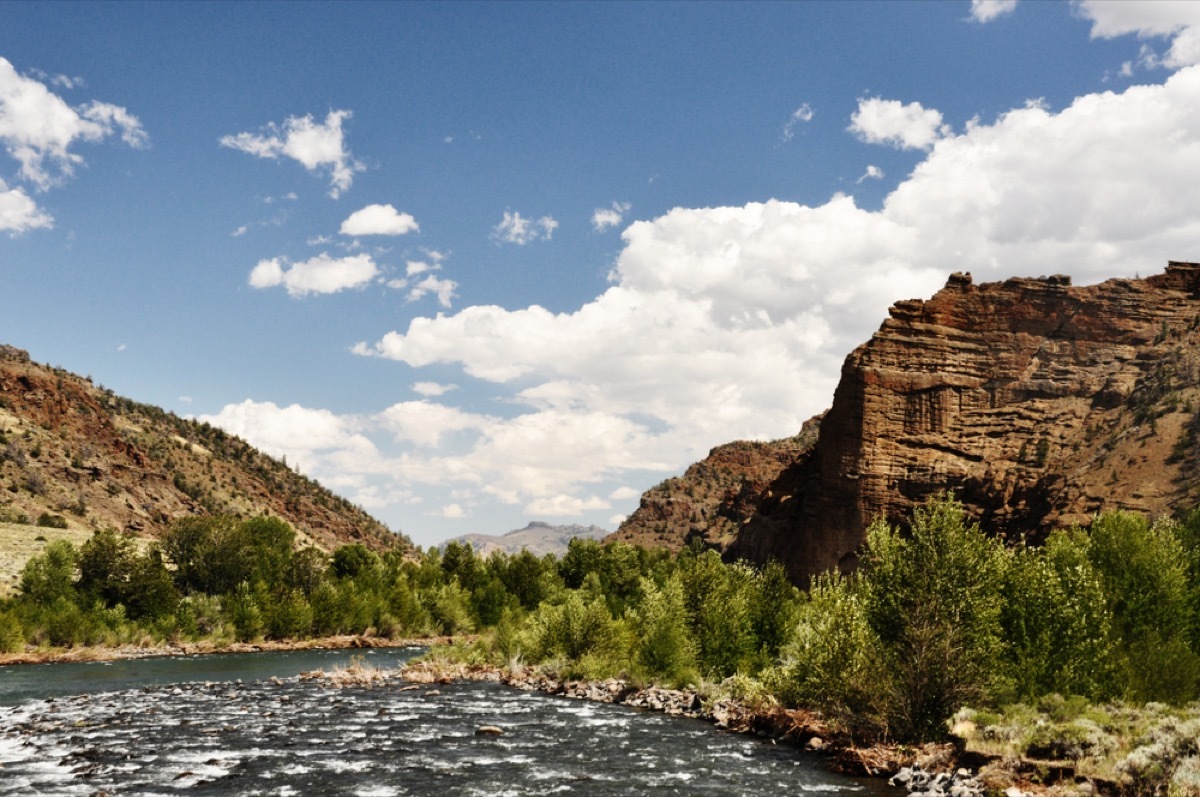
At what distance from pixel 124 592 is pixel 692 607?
58.7 m

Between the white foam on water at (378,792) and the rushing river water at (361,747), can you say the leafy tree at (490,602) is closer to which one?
the rushing river water at (361,747)

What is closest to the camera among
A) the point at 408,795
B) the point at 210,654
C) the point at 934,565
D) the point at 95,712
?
the point at 408,795

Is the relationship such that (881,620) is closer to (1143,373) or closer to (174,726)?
(174,726)

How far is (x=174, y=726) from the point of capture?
1540 inches

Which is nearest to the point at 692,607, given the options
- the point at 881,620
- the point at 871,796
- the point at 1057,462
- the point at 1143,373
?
the point at 881,620

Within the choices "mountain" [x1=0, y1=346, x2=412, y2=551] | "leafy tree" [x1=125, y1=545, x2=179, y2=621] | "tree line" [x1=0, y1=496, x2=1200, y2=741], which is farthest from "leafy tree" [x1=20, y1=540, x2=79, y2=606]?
"mountain" [x1=0, y1=346, x2=412, y2=551]

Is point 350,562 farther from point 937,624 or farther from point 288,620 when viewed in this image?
point 937,624

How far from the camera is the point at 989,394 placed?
11331 cm

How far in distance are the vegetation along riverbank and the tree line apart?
113 millimetres

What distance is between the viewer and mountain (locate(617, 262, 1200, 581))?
104 m

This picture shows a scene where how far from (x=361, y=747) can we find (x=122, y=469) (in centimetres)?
12888

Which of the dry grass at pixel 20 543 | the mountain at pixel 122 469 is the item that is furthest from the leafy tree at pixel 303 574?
the mountain at pixel 122 469

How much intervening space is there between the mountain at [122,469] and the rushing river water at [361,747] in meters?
Answer: 81.6

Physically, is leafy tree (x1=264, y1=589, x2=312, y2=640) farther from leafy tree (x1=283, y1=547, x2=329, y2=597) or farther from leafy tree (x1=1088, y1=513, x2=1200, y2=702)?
leafy tree (x1=1088, y1=513, x2=1200, y2=702)
